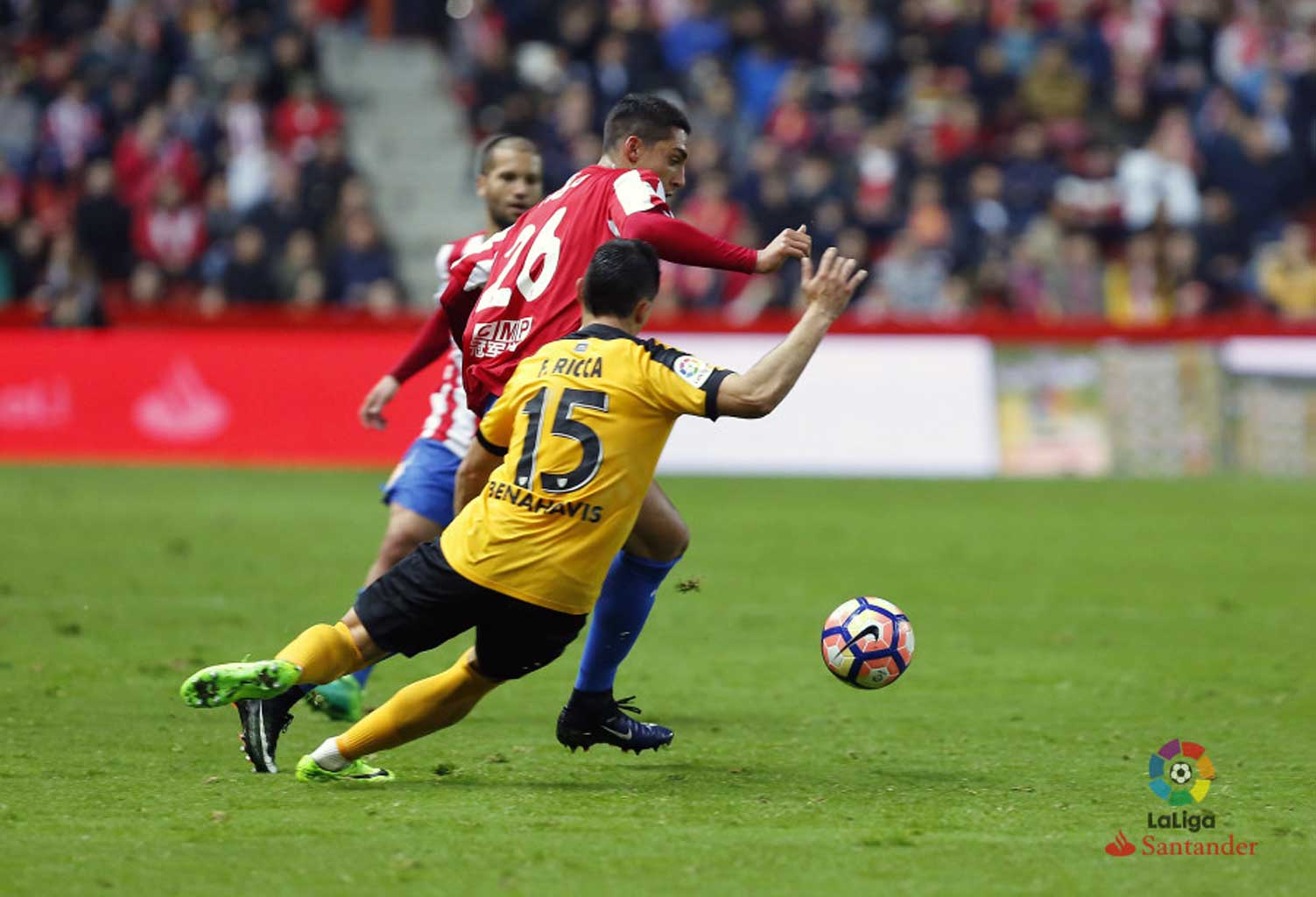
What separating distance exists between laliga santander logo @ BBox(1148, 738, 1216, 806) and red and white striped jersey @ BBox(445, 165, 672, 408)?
2.51 m

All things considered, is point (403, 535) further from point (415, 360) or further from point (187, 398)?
point (187, 398)

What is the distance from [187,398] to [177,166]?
14.6ft

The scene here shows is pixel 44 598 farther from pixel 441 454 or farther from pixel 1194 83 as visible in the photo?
pixel 1194 83

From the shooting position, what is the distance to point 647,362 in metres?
5.91

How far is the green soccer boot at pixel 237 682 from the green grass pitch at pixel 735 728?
Answer: 33cm

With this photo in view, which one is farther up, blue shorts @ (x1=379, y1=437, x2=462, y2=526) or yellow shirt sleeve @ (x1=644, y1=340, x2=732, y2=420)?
yellow shirt sleeve @ (x1=644, y1=340, x2=732, y2=420)

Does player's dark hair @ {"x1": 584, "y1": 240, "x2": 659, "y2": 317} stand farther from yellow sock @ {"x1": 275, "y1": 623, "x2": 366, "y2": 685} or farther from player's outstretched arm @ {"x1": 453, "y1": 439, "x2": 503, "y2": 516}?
yellow sock @ {"x1": 275, "y1": 623, "x2": 366, "y2": 685}

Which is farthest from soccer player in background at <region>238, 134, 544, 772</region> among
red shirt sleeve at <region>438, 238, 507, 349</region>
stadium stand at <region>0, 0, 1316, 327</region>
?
stadium stand at <region>0, 0, 1316, 327</region>

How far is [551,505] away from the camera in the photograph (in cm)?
592

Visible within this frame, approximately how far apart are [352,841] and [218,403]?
13.6 meters

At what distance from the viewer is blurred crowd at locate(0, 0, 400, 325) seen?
21.0 meters

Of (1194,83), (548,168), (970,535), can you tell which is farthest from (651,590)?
(1194,83)

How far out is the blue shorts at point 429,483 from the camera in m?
7.80

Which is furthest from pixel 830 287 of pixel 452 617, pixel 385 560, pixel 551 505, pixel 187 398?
pixel 187 398
